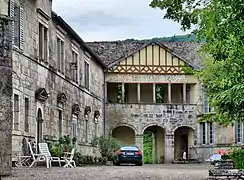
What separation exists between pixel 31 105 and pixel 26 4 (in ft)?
12.8

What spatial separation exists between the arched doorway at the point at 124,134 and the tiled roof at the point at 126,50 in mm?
5512

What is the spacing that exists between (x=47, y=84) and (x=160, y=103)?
20.8 metres

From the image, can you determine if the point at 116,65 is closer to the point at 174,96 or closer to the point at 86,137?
the point at 174,96

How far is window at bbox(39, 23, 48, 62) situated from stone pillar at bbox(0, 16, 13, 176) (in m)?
12.4

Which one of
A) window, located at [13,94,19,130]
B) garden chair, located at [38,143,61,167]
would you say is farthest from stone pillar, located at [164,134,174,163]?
window, located at [13,94,19,130]

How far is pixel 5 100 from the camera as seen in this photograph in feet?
44.8

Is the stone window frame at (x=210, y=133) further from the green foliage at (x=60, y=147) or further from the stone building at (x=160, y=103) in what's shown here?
the green foliage at (x=60, y=147)

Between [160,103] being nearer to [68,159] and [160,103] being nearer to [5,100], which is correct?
[68,159]

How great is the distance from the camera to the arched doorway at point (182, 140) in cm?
4778

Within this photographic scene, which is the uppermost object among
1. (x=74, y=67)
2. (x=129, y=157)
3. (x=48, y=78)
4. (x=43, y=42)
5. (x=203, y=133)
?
(x=43, y=42)

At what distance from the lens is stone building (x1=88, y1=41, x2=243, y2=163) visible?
Answer: 1817 inches

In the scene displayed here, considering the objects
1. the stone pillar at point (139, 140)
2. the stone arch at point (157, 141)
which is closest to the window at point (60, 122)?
the stone pillar at point (139, 140)

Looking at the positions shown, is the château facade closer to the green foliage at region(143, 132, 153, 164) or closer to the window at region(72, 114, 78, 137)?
the window at region(72, 114, 78, 137)

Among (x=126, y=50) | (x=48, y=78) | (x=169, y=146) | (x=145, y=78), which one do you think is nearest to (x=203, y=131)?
(x=169, y=146)
